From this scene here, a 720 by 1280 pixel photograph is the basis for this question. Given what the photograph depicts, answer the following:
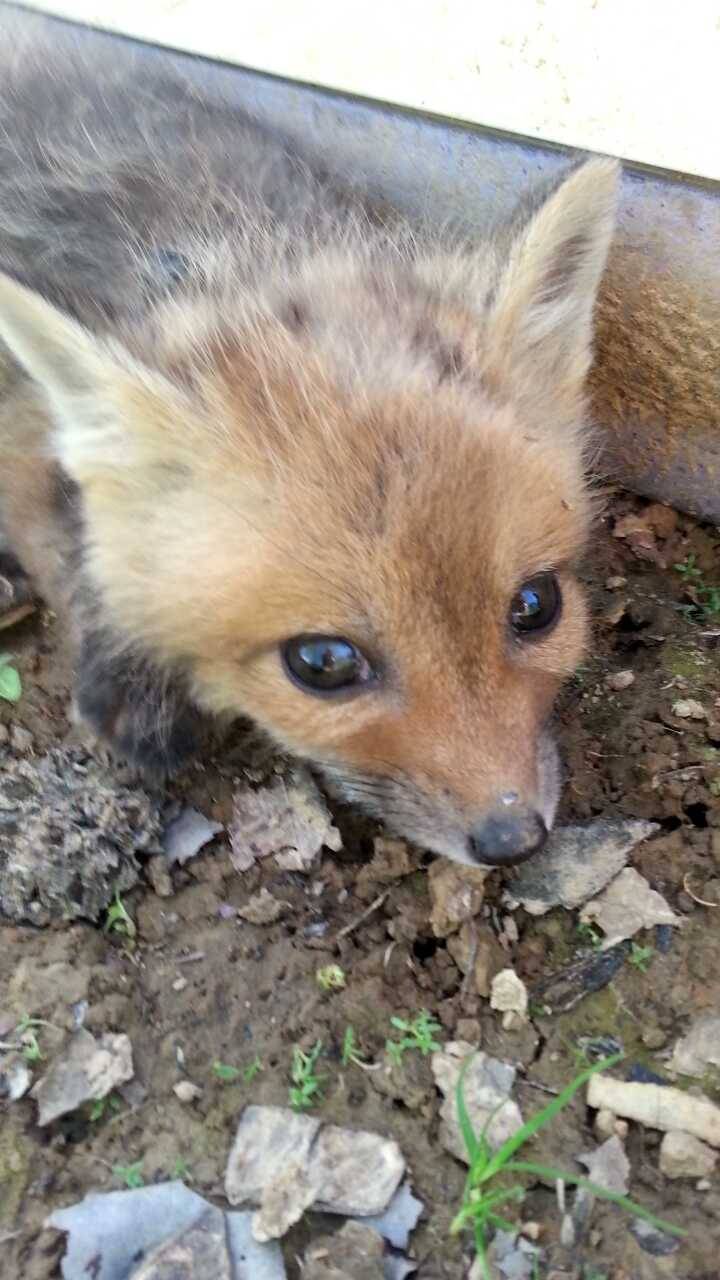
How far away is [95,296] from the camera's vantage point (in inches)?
139

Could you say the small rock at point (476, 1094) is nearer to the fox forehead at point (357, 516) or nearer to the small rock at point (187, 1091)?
the small rock at point (187, 1091)

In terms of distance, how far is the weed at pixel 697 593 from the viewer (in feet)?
13.5

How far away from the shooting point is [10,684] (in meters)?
4.15

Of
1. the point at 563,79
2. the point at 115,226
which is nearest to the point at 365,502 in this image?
the point at 115,226

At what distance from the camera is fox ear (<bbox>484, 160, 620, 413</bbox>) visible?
3002 mm

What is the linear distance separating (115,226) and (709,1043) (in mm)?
3064

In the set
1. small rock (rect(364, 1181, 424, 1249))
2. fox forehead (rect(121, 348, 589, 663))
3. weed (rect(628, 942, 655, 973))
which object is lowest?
small rock (rect(364, 1181, 424, 1249))

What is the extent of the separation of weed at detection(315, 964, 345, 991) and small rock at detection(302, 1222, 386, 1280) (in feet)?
2.10

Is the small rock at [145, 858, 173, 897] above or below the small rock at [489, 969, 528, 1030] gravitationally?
below

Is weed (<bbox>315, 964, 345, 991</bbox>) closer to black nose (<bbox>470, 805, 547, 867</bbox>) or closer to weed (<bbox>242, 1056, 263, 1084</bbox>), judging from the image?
weed (<bbox>242, 1056, 263, 1084</bbox>)

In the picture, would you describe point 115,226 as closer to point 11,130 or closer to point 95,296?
point 95,296

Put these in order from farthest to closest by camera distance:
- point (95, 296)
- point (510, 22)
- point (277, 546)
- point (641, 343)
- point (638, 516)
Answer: point (638, 516)
point (641, 343)
point (510, 22)
point (95, 296)
point (277, 546)

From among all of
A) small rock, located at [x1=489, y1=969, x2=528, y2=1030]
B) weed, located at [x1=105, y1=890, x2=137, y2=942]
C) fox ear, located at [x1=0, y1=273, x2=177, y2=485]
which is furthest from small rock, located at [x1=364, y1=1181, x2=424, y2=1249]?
fox ear, located at [x1=0, y1=273, x2=177, y2=485]

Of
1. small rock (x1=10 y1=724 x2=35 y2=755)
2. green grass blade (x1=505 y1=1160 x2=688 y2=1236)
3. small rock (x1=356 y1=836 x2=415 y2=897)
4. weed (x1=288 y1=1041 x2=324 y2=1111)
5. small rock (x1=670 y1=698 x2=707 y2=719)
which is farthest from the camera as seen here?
small rock (x1=10 y1=724 x2=35 y2=755)
